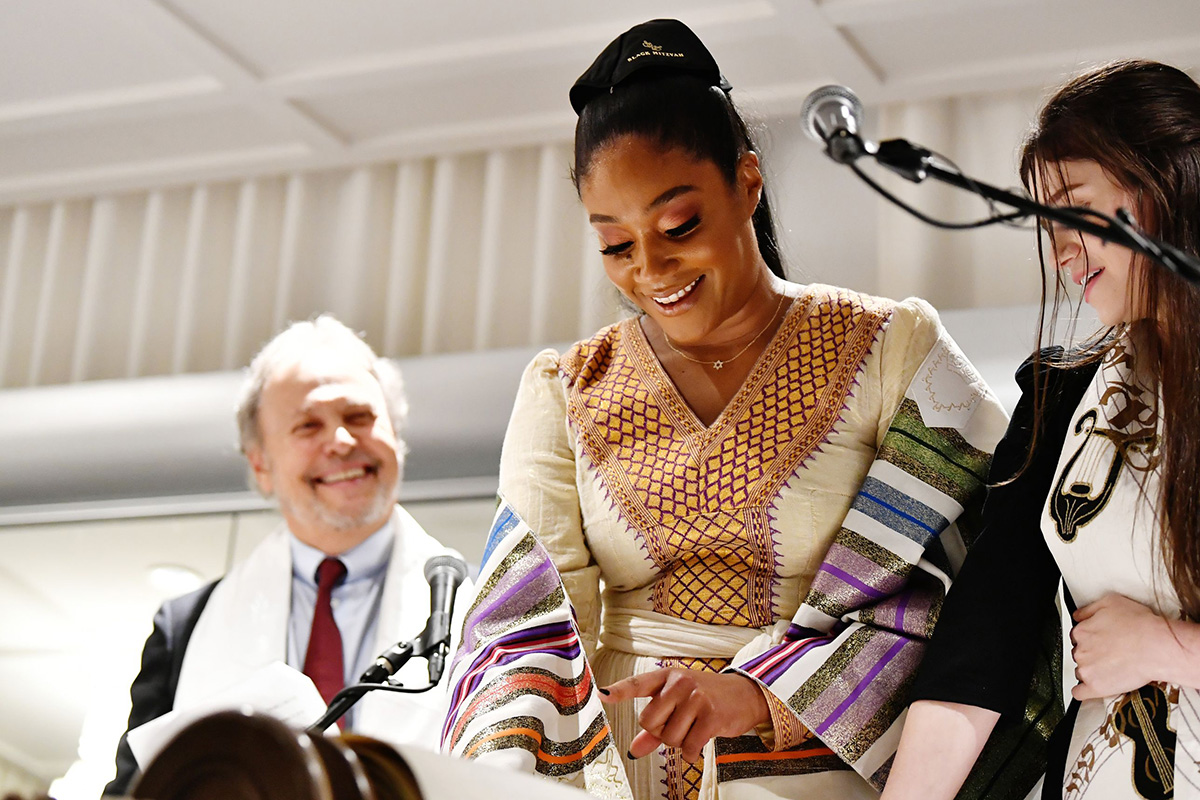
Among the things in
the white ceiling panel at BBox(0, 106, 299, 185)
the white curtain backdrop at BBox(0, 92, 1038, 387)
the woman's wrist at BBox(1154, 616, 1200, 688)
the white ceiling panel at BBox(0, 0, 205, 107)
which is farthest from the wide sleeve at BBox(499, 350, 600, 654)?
the white ceiling panel at BBox(0, 106, 299, 185)

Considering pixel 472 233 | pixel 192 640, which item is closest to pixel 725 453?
pixel 192 640

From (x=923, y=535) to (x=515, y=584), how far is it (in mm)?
497

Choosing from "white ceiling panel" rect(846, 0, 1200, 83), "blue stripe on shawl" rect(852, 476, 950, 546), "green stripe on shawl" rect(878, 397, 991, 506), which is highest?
"white ceiling panel" rect(846, 0, 1200, 83)

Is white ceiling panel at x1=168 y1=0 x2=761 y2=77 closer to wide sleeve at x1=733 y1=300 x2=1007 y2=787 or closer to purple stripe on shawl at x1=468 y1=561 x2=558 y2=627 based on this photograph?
wide sleeve at x1=733 y1=300 x2=1007 y2=787

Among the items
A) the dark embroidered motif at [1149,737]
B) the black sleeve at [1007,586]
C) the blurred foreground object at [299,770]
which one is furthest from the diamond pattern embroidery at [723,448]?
the blurred foreground object at [299,770]

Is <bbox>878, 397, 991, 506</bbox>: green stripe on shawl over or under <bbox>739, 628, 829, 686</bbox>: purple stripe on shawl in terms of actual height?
over

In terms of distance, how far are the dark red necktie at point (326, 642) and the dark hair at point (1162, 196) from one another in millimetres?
1767

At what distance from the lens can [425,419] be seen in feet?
12.3

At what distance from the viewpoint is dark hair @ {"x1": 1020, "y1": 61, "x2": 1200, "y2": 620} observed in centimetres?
138

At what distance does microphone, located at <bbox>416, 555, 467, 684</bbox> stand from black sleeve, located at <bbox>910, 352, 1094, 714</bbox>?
0.66 m

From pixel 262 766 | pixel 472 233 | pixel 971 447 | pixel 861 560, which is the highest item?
pixel 472 233

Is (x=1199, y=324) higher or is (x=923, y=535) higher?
(x=1199, y=324)

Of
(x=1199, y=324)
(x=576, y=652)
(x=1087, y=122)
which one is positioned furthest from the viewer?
(x=576, y=652)

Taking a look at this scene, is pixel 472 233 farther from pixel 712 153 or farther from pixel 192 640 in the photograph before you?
pixel 712 153
